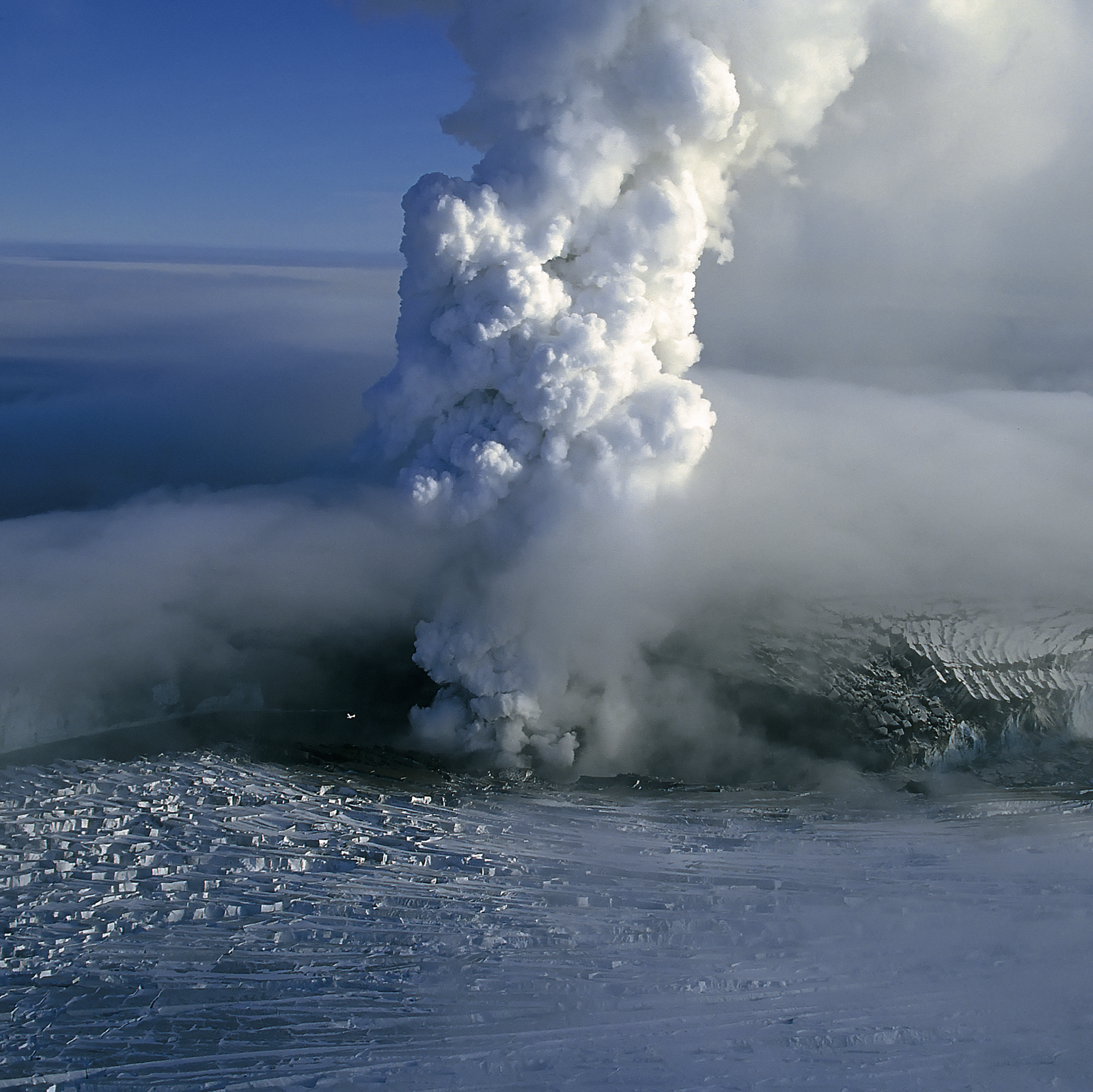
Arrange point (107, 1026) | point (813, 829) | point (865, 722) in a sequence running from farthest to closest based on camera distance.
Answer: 1. point (865, 722)
2. point (813, 829)
3. point (107, 1026)

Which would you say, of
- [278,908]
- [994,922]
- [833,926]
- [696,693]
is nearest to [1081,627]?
[696,693]

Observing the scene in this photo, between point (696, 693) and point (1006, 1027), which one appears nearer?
point (1006, 1027)

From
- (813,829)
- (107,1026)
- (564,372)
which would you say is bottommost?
(107,1026)

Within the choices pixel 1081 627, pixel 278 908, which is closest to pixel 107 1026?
pixel 278 908

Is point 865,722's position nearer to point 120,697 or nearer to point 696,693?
point 696,693

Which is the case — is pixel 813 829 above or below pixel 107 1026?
above

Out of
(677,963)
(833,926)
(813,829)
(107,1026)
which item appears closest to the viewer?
(107,1026)
